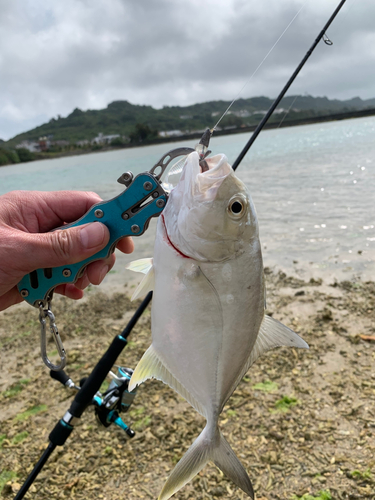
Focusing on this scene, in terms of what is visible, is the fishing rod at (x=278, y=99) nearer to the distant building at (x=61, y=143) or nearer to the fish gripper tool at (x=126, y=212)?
the fish gripper tool at (x=126, y=212)

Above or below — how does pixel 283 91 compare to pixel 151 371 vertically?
above

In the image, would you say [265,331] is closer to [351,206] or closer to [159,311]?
[159,311]

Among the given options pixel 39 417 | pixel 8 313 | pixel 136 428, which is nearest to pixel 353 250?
pixel 136 428

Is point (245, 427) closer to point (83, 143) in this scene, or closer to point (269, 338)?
point (269, 338)

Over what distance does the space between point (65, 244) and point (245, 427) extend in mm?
2995

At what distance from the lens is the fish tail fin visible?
1641 millimetres

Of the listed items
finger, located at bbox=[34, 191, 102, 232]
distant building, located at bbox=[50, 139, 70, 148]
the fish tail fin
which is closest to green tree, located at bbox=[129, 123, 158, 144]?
finger, located at bbox=[34, 191, 102, 232]

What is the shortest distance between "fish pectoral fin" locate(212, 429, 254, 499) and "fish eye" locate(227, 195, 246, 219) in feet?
3.59

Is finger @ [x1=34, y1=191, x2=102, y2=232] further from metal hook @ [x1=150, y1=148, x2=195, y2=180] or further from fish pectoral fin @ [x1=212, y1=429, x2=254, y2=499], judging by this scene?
fish pectoral fin @ [x1=212, y1=429, x2=254, y2=499]

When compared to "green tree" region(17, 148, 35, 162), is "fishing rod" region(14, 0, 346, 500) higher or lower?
lower

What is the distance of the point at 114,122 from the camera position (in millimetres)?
102188

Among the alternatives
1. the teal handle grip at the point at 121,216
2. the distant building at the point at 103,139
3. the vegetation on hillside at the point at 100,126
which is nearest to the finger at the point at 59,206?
the teal handle grip at the point at 121,216

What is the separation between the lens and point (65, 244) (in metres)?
1.86

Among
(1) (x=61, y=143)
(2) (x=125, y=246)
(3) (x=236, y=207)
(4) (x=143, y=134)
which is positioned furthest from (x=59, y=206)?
(1) (x=61, y=143)
